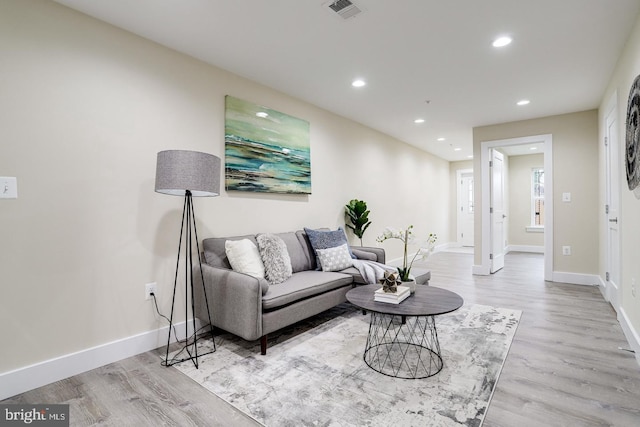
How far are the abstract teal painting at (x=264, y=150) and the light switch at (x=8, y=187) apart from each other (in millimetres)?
1518

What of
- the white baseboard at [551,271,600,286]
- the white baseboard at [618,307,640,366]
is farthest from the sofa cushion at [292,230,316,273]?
the white baseboard at [551,271,600,286]

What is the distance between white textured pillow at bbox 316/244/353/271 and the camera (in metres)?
3.40

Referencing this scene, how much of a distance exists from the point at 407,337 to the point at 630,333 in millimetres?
1697

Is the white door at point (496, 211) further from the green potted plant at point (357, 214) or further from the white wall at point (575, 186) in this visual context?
the green potted plant at point (357, 214)

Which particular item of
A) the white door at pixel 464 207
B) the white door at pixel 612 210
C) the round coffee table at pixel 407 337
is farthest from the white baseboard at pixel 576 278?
the white door at pixel 464 207

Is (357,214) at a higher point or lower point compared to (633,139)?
lower

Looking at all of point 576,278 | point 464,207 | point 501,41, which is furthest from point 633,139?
point 464,207

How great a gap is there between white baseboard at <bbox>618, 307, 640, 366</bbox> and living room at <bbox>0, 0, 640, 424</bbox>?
2 centimetres

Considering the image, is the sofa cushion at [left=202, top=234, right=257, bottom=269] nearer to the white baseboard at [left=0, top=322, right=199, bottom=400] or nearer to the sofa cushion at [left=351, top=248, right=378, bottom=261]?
the white baseboard at [left=0, top=322, right=199, bottom=400]

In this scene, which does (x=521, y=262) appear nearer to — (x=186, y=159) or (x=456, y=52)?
(x=456, y=52)

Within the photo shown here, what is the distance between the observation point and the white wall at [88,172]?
1.97m

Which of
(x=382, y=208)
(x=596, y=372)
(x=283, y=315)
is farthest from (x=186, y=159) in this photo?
(x=382, y=208)

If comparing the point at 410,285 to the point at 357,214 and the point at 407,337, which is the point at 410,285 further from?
the point at 357,214

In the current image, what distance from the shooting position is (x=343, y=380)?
2014 millimetres
